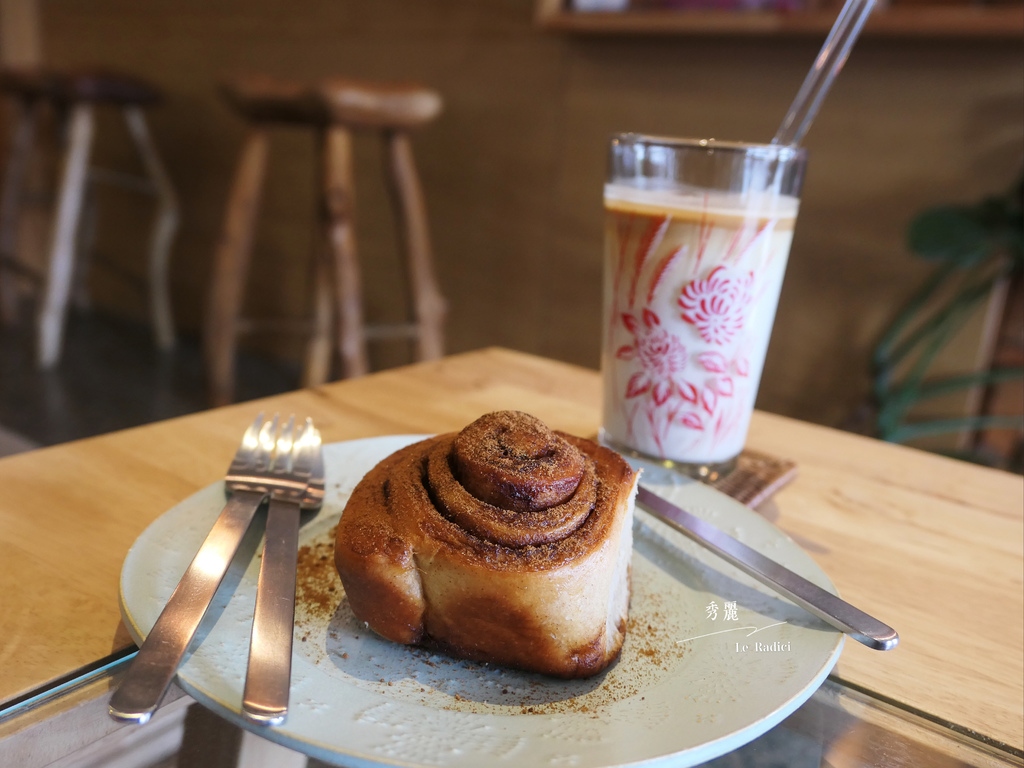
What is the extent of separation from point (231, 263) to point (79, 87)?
2.66 ft

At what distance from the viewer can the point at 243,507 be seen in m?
0.43

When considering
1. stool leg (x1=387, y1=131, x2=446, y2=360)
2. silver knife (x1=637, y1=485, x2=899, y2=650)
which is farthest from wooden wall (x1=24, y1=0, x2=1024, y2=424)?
silver knife (x1=637, y1=485, x2=899, y2=650)

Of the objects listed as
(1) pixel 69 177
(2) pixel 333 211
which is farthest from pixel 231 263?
(1) pixel 69 177

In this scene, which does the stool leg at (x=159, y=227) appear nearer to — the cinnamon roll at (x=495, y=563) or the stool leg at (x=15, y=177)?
the stool leg at (x=15, y=177)

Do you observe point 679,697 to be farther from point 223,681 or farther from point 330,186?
point 330,186

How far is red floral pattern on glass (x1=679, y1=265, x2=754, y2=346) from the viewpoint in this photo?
0.55 metres

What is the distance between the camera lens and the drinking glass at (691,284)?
1.79ft

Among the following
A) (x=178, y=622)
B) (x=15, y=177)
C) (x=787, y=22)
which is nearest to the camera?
(x=178, y=622)

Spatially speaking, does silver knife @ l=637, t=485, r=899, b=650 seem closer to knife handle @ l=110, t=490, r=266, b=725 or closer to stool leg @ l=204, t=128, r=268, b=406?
knife handle @ l=110, t=490, r=266, b=725

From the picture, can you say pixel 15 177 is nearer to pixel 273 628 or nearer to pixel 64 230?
pixel 64 230

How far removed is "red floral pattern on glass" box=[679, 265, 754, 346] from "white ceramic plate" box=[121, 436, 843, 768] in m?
0.17

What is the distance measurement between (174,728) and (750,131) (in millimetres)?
1573

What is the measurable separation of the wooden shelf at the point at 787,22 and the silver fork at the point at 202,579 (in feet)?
4.14

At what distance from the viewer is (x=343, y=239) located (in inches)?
63.3
